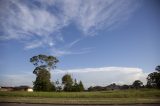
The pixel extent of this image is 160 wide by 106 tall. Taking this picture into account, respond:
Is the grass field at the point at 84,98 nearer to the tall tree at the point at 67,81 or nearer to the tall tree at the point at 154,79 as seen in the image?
the tall tree at the point at 67,81

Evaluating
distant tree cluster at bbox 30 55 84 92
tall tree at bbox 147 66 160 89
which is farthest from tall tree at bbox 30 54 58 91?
tall tree at bbox 147 66 160 89

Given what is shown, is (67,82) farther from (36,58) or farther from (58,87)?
(36,58)

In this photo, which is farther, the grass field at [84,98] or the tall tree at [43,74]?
the tall tree at [43,74]

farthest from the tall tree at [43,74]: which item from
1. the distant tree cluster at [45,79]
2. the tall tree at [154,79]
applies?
the tall tree at [154,79]

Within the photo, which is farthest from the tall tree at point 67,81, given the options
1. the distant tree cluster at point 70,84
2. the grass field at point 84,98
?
the grass field at point 84,98

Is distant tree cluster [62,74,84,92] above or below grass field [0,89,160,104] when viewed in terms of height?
above

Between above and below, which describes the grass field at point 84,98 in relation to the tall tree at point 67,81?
below

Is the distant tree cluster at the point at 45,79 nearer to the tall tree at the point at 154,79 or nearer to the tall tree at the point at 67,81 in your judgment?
the tall tree at the point at 67,81

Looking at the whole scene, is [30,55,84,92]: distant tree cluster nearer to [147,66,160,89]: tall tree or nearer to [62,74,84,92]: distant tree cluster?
[62,74,84,92]: distant tree cluster

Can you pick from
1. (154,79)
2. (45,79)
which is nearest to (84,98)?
(45,79)

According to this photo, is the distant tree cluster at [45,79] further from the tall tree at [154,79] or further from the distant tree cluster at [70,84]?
the tall tree at [154,79]

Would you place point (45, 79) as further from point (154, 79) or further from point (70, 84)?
point (154, 79)

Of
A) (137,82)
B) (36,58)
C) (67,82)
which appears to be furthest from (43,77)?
(137,82)

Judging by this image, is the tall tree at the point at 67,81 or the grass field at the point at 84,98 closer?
the grass field at the point at 84,98
